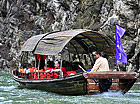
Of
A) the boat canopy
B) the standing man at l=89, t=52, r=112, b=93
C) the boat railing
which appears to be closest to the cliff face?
the boat canopy

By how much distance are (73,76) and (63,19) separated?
26942 mm

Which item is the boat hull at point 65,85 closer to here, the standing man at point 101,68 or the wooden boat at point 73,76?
the wooden boat at point 73,76

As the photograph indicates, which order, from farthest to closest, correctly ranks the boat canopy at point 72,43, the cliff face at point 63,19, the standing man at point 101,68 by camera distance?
the cliff face at point 63,19 < the boat canopy at point 72,43 < the standing man at point 101,68

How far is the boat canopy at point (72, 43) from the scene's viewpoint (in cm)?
1147

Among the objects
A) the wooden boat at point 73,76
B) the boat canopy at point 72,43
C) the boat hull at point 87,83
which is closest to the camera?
the boat hull at point 87,83

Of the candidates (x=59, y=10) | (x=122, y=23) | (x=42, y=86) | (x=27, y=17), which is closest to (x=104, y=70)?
(x=42, y=86)

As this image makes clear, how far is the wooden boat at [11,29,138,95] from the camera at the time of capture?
32.7ft

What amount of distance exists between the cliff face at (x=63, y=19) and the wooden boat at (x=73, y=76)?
8.55m

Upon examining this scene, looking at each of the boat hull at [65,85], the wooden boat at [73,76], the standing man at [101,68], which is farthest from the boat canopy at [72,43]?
the standing man at [101,68]

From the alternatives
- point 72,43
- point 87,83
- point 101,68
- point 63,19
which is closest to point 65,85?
point 87,83

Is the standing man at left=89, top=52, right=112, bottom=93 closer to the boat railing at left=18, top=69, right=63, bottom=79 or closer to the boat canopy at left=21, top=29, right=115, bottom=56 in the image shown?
the boat canopy at left=21, top=29, right=115, bottom=56

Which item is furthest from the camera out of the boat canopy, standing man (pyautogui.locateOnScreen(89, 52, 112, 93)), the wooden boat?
the boat canopy

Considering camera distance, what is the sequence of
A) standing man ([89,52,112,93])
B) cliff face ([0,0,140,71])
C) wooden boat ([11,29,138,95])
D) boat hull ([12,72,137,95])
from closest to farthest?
boat hull ([12,72,137,95]) → wooden boat ([11,29,138,95]) → standing man ([89,52,112,93]) → cliff face ([0,0,140,71])

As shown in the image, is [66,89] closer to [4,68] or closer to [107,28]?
[107,28]
